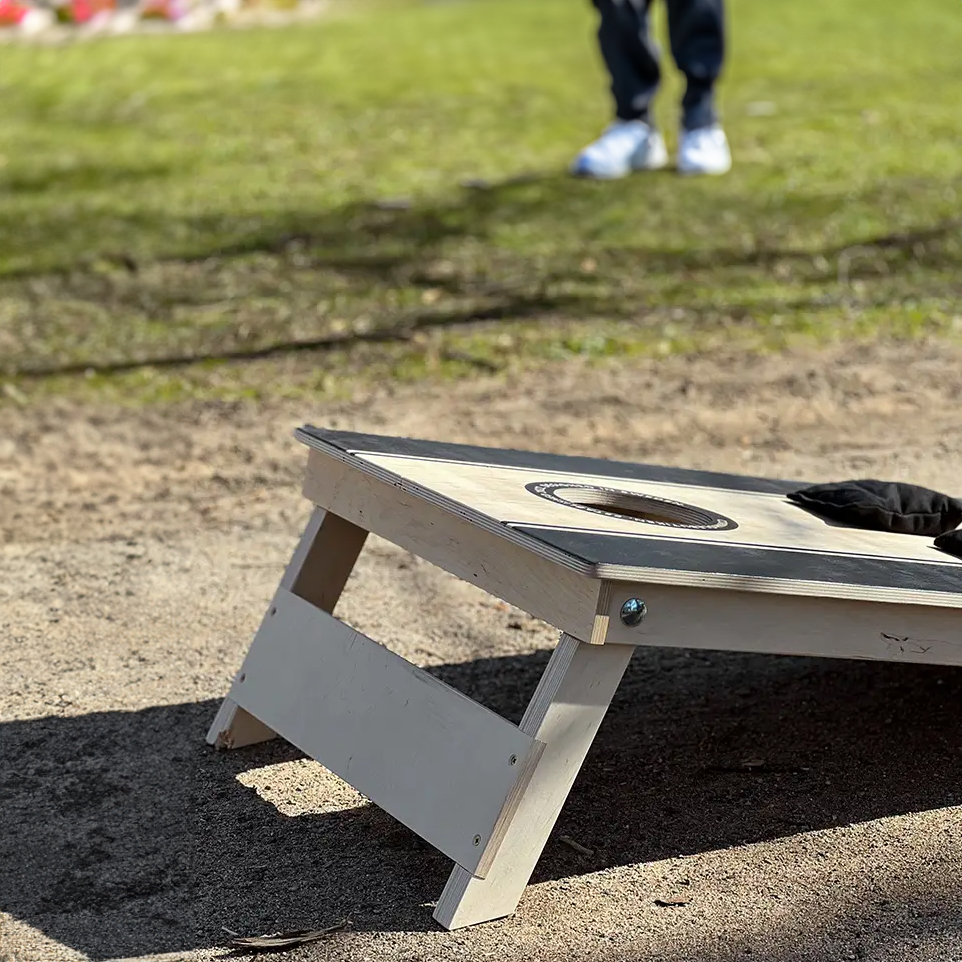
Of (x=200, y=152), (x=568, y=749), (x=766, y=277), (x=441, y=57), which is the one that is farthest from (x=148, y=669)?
(x=441, y=57)

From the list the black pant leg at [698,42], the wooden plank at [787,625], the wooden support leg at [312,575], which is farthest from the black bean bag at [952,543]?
the black pant leg at [698,42]

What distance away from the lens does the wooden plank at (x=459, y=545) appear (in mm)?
2221

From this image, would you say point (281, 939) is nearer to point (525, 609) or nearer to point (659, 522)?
point (525, 609)

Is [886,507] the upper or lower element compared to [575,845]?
upper

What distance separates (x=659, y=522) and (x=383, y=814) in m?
0.74

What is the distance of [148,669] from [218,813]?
66 cm

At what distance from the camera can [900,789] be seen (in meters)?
2.70

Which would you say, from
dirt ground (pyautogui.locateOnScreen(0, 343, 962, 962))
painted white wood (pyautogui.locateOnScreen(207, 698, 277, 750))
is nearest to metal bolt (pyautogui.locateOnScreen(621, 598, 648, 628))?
dirt ground (pyautogui.locateOnScreen(0, 343, 962, 962))

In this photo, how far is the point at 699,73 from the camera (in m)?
7.33

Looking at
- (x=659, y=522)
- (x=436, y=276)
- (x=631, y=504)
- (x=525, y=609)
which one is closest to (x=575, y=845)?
(x=525, y=609)

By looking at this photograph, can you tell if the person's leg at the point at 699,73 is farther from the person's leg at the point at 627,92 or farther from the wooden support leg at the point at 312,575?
the wooden support leg at the point at 312,575

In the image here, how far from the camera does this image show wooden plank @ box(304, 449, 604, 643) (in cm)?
222

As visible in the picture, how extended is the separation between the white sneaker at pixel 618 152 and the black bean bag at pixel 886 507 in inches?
191

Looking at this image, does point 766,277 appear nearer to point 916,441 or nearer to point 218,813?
point 916,441
